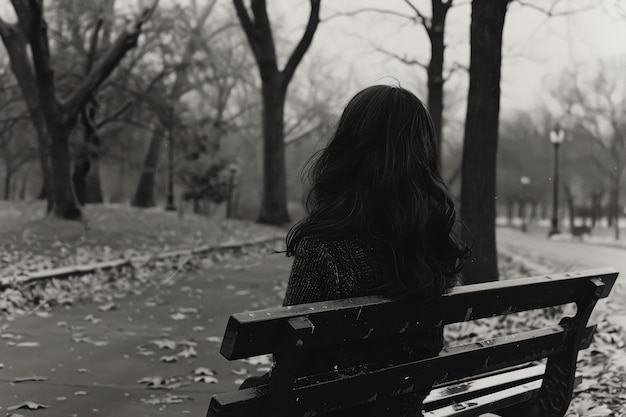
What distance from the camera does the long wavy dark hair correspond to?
2.23 meters

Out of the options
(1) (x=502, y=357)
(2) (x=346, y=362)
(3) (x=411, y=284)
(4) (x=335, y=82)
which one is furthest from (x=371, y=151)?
(4) (x=335, y=82)

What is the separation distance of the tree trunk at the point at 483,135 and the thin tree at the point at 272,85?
12928 mm

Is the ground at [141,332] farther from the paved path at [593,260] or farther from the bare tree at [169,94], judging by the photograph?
the bare tree at [169,94]

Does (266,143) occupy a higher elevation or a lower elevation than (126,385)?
higher

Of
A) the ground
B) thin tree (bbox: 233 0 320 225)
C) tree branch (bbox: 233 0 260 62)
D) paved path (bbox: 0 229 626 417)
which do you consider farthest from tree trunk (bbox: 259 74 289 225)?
paved path (bbox: 0 229 626 417)

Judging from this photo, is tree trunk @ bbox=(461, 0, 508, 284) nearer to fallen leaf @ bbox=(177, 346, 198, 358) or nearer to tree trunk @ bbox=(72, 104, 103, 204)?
fallen leaf @ bbox=(177, 346, 198, 358)

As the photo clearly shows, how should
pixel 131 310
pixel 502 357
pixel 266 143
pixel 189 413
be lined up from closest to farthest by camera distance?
pixel 502 357, pixel 189 413, pixel 131 310, pixel 266 143

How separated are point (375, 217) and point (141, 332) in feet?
16.7

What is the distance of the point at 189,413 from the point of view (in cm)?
447

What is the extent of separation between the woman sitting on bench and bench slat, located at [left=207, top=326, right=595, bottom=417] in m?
0.11

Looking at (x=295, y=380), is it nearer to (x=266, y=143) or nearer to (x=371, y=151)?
(x=371, y=151)

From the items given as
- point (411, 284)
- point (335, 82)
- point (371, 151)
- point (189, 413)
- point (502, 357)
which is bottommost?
point (189, 413)

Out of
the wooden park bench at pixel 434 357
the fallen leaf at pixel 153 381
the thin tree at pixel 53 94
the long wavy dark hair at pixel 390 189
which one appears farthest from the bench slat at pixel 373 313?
the thin tree at pixel 53 94

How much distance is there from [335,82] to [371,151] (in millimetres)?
41637
